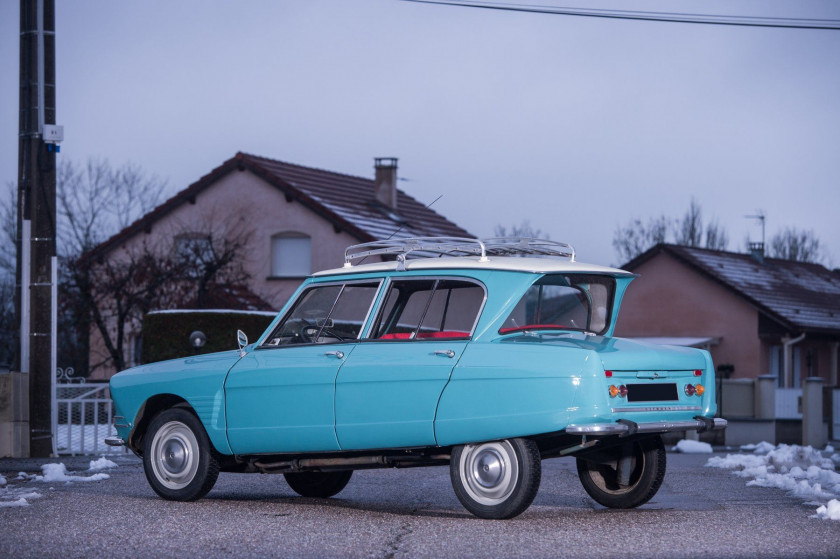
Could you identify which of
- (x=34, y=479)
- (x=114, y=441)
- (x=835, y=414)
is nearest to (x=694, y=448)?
(x=835, y=414)

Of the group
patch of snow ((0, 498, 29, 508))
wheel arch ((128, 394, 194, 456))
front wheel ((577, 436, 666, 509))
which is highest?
wheel arch ((128, 394, 194, 456))

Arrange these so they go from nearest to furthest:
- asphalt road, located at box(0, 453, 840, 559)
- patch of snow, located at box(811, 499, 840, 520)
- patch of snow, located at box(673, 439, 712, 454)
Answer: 1. asphalt road, located at box(0, 453, 840, 559)
2. patch of snow, located at box(811, 499, 840, 520)
3. patch of snow, located at box(673, 439, 712, 454)

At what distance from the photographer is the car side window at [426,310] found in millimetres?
9602

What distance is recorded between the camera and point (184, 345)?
69.7ft

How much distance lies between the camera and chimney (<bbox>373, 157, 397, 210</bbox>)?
42.7m

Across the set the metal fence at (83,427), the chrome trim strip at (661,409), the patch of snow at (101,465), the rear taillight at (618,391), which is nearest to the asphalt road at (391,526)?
the chrome trim strip at (661,409)

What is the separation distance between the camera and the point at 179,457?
10.6 m

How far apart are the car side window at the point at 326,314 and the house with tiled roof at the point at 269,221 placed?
26557 millimetres

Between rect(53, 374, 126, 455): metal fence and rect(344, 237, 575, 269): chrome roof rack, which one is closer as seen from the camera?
rect(344, 237, 575, 269): chrome roof rack

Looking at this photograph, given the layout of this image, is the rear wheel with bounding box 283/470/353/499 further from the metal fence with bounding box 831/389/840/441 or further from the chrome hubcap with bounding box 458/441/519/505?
the metal fence with bounding box 831/389/840/441

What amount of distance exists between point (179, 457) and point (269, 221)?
28.6 metres

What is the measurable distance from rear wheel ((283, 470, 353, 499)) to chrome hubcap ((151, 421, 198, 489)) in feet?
3.46

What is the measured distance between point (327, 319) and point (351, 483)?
3123 millimetres

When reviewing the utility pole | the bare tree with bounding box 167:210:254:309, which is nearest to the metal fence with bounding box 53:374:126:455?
the utility pole
